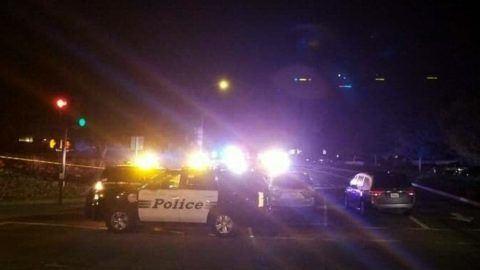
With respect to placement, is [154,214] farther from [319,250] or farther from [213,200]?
[319,250]

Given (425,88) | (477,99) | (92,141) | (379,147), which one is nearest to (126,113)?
(92,141)

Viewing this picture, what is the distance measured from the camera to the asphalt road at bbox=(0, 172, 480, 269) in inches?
459

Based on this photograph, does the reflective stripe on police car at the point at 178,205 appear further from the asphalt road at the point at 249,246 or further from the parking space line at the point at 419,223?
the parking space line at the point at 419,223

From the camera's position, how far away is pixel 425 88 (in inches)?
2360

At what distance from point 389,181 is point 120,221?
10701 millimetres

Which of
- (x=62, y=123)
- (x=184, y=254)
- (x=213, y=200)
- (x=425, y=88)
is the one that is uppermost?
(x=425, y=88)

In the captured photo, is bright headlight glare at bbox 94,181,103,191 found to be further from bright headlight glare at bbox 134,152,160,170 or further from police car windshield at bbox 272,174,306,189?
police car windshield at bbox 272,174,306,189

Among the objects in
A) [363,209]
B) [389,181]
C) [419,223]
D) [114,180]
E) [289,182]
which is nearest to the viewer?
[114,180]

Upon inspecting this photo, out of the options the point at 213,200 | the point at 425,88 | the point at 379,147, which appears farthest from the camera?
the point at 379,147

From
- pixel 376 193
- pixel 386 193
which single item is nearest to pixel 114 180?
pixel 376 193

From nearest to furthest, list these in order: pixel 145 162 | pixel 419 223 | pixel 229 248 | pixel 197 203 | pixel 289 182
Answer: pixel 229 248
pixel 197 203
pixel 419 223
pixel 289 182
pixel 145 162

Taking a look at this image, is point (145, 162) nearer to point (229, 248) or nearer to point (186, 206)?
point (186, 206)

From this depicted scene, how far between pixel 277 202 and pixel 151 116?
20.9 m

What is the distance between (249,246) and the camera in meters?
13.9
